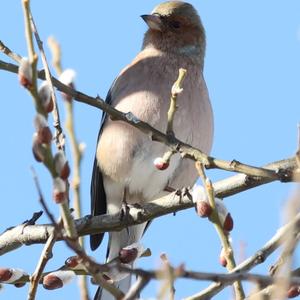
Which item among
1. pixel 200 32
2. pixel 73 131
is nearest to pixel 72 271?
pixel 73 131

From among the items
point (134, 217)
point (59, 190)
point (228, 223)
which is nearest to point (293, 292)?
point (228, 223)

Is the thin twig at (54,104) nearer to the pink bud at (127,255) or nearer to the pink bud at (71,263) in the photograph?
the pink bud at (71,263)

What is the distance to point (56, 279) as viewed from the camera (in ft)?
10.2

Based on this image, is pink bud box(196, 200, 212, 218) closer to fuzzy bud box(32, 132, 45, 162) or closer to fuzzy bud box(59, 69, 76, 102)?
fuzzy bud box(32, 132, 45, 162)

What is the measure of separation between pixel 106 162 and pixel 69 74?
2.64 meters

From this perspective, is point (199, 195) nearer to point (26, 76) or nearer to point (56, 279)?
point (26, 76)

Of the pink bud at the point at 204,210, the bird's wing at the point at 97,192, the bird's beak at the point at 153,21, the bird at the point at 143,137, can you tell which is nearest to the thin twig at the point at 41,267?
the pink bud at the point at 204,210

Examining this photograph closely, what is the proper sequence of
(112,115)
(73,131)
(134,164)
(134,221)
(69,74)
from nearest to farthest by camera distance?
(73,131) < (69,74) < (112,115) < (134,221) < (134,164)

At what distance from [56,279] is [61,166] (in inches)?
39.3

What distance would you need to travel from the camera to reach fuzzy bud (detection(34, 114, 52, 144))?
7.37ft

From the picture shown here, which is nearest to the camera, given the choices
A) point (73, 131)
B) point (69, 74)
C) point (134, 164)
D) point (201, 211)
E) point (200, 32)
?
point (201, 211)

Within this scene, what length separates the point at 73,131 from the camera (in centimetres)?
280

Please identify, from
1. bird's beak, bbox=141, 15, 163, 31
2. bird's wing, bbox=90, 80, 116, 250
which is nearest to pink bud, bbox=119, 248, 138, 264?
bird's wing, bbox=90, 80, 116, 250

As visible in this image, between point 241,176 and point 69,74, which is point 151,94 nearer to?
point 241,176
